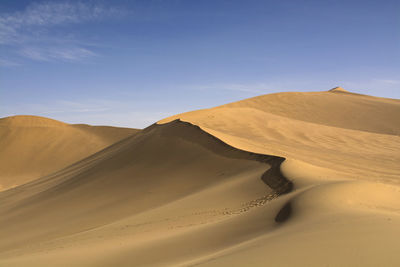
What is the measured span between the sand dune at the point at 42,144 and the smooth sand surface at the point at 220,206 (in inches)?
826

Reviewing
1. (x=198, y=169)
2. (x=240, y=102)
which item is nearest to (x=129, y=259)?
(x=198, y=169)

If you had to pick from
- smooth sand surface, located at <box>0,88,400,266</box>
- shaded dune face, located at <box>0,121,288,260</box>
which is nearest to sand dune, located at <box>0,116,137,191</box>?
smooth sand surface, located at <box>0,88,400,266</box>

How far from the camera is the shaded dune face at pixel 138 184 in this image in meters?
9.38

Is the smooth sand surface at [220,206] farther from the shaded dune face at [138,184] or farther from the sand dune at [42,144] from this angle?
the sand dune at [42,144]

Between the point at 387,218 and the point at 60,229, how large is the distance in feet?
26.3

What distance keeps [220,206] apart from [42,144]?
38.3 metres

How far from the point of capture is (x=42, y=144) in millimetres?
41281

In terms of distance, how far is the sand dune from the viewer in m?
36.2

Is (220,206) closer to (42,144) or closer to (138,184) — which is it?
(138,184)

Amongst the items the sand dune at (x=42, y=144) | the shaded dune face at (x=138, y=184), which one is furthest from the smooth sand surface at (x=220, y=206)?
the sand dune at (x=42, y=144)

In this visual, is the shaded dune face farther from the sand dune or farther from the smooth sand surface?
the sand dune

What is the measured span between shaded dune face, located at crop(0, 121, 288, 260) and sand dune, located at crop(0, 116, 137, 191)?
70.8ft

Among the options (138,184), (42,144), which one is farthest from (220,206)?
(42,144)

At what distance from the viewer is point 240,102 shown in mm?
35281
